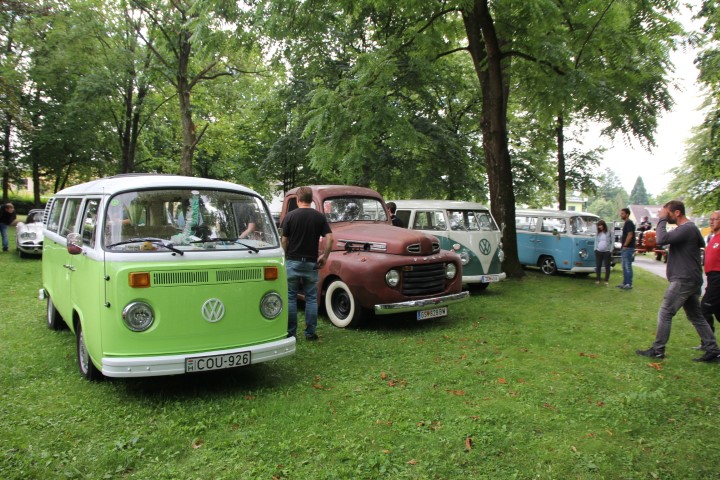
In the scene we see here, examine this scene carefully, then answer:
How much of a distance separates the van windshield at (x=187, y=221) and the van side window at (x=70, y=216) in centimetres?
133

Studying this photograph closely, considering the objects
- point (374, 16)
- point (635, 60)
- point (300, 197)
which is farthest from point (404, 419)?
point (374, 16)

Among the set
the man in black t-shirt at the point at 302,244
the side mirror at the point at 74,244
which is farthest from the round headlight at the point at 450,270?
the side mirror at the point at 74,244

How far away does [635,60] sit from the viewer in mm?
10820

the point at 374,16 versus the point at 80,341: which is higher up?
the point at 374,16

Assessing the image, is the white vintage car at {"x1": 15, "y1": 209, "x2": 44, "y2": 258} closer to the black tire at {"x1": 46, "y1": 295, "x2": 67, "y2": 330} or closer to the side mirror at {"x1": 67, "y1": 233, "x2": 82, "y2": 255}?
the black tire at {"x1": 46, "y1": 295, "x2": 67, "y2": 330}

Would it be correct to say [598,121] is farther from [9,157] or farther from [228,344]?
[9,157]

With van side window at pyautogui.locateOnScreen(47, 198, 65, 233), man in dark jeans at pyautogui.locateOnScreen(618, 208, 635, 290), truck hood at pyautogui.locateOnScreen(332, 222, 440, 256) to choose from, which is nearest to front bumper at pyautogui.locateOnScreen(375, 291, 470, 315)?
truck hood at pyautogui.locateOnScreen(332, 222, 440, 256)

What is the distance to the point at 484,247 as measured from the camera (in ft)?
36.3

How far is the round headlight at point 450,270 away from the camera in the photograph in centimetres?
812

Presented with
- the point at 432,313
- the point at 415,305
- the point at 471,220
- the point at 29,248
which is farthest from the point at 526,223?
the point at 29,248

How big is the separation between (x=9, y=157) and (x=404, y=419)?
1128 inches

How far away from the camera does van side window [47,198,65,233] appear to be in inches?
269

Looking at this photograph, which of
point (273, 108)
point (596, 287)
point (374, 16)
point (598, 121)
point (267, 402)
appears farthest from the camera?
point (273, 108)

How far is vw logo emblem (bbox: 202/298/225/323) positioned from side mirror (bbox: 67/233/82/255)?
4.88 feet
